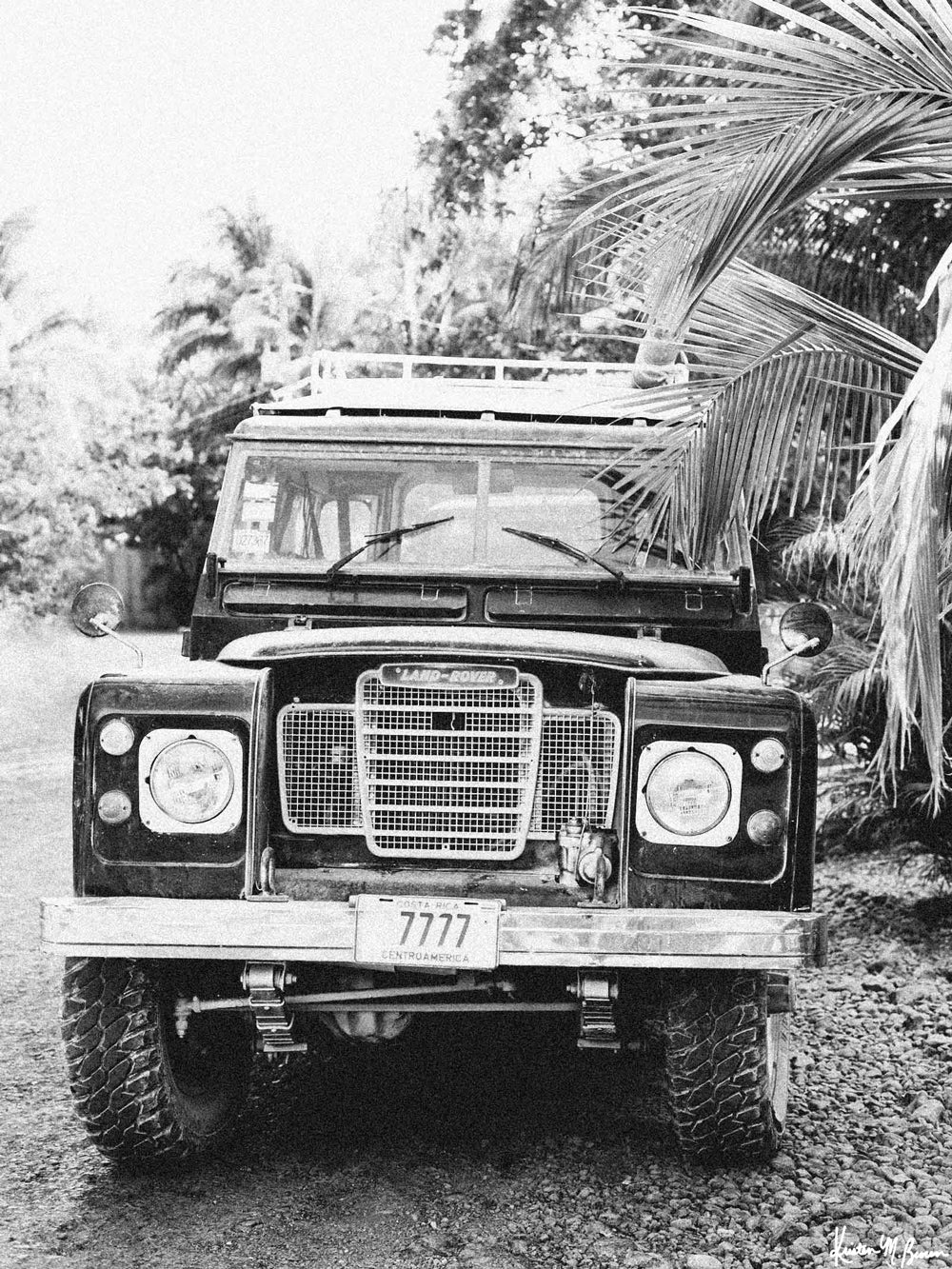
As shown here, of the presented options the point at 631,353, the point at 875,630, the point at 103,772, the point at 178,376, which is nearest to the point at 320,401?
the point at 103,772

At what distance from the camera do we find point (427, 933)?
3586 mm

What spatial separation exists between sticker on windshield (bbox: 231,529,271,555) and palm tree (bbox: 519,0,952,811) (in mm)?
1291

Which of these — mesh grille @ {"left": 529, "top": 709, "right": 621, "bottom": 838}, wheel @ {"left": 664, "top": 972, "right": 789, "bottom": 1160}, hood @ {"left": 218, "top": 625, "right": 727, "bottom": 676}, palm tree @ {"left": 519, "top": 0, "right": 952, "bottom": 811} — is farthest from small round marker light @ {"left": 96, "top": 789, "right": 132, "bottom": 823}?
palm tree @ {"left": 519, "top": 0, "right": 952, "bottom": 811}

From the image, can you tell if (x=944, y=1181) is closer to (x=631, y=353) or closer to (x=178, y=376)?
(x=631, y=353)

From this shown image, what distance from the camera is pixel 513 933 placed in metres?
3.58

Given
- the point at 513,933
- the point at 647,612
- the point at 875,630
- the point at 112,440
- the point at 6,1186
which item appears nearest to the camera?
the point at 513,933

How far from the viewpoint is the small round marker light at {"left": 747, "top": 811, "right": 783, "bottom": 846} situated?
3.72 meters

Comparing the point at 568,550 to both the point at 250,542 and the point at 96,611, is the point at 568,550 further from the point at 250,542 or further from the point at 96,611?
the point at 96,611

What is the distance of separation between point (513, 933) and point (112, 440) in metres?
14.3

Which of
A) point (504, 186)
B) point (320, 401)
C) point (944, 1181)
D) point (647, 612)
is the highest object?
point (504, 186)

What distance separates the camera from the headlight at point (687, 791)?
12.3ft

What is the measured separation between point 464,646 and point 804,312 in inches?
90.1

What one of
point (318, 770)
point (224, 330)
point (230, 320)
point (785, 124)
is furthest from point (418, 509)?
point (224, 330)

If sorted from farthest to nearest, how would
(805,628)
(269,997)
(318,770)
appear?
(805,628) → (318,770) → (269,997)
